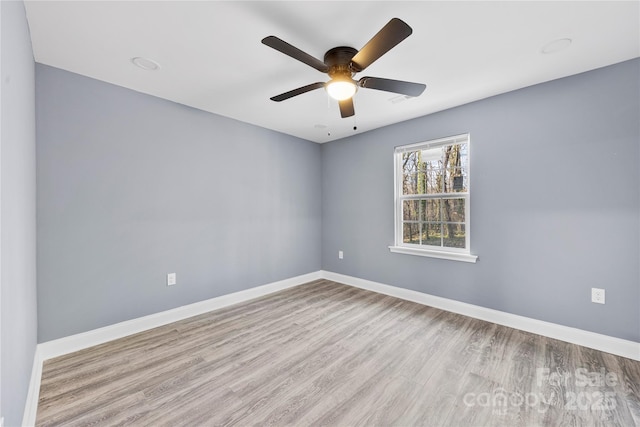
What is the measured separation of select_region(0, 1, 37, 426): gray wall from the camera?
1.12m

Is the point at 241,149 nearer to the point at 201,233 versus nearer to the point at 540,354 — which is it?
the point at 201,233

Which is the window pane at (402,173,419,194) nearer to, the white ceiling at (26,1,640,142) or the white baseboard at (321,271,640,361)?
the white ceiling at (26,1,640,142)

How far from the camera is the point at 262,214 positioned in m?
3.94

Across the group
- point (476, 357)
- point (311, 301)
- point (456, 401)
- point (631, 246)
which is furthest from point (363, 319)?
point (631, 246)

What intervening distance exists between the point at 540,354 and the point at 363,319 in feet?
5.24

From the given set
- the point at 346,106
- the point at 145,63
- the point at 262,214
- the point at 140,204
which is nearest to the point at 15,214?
the point at 140,204

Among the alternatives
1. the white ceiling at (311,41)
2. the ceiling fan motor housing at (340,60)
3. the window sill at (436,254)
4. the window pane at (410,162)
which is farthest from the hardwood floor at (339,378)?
the white ceiling at (311,41)

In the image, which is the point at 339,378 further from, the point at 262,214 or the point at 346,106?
the point at 262,214

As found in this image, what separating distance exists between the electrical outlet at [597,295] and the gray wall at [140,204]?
356 centimetres

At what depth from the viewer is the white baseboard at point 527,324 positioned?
227 cm

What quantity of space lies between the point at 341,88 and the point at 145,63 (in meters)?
1.70

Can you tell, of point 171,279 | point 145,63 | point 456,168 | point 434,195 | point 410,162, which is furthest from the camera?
point 410,162

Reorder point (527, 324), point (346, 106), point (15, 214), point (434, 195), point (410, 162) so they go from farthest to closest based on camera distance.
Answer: point (410, 162)
point (434, 195)
point (527, 324)
point (346, 106)
point (15, 214)

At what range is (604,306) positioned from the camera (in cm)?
234
